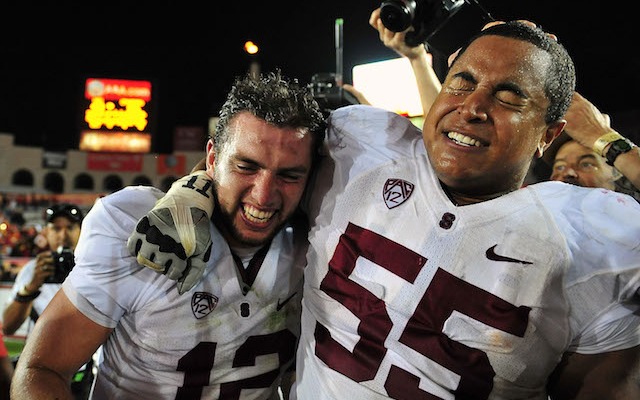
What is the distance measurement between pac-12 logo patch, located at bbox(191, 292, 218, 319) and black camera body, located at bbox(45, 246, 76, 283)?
1704 millimetres

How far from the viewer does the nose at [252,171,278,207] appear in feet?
5.93

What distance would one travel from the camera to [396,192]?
1760 mm

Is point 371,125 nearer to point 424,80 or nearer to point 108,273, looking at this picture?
point 424,80

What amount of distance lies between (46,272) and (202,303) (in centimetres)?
214

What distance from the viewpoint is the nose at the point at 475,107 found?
1606 millimetres

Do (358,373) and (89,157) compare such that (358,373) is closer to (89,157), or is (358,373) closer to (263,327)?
(263,327)

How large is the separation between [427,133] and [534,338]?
69 cm

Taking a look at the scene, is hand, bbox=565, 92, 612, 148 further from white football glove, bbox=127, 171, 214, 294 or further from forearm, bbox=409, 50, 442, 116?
white football glove, bbox=127, 171, 214, 294

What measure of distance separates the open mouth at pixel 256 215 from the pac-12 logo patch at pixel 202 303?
0.29 metres

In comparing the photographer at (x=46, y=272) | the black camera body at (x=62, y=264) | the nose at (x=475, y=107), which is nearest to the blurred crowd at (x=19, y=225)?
the photographer at (x=46, y=272)

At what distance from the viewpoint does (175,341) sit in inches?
71.0

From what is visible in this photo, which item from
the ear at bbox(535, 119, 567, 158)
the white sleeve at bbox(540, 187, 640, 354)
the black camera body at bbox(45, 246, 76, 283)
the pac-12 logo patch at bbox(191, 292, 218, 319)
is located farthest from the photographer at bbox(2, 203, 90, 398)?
the white sleeve at bbox(540, 187, 640, 354)

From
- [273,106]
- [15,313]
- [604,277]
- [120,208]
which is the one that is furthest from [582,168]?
[15,313]

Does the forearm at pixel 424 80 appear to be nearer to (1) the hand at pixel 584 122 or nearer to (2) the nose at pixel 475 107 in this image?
(1) the hand at pixel 584 122
